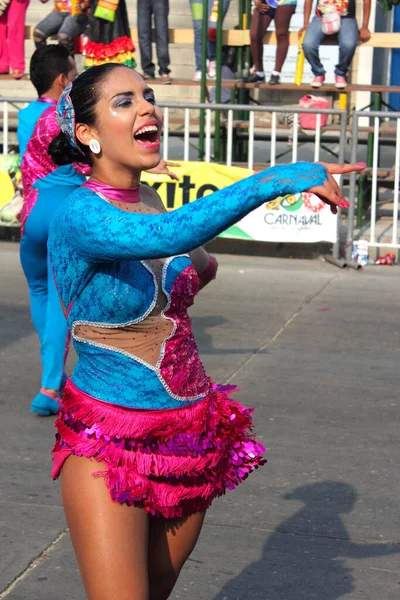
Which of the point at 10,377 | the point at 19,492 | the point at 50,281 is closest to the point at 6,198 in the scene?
the point at 10,377

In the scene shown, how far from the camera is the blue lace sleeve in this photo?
7.75 ft

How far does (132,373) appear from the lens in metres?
2.71

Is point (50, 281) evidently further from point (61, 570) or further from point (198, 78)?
point (198, 78)

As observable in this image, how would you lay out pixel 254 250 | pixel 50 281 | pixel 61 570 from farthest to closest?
pixel 254 250
pixel 50 281
pixel 61 570

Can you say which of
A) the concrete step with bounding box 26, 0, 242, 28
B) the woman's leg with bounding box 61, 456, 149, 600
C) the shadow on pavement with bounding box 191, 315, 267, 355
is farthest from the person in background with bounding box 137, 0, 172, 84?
the woman's leg with bounding box 61, 456, 149, 600

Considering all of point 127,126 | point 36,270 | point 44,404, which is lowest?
point 44,404

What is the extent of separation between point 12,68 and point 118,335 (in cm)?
1208

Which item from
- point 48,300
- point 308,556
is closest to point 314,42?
point 48,300

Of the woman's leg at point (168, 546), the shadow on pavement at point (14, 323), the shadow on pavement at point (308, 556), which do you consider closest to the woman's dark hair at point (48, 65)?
the shadow on pavement at point (14, 323)

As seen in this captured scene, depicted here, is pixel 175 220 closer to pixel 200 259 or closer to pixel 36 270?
pixel 200 259

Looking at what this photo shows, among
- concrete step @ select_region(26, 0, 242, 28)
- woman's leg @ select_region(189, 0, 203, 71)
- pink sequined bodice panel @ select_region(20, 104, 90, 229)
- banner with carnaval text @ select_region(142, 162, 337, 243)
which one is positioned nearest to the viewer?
pink sequined bodice panel @ select_region(20, 104, 90, 229)

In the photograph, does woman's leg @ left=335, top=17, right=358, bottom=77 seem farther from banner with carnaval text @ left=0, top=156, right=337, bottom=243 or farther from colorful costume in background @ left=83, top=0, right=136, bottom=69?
banner with carnaval text @ left=0, top=156, right=337, bottom=243

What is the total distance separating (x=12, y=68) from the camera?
14.2 m

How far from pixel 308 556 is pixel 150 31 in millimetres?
10833
